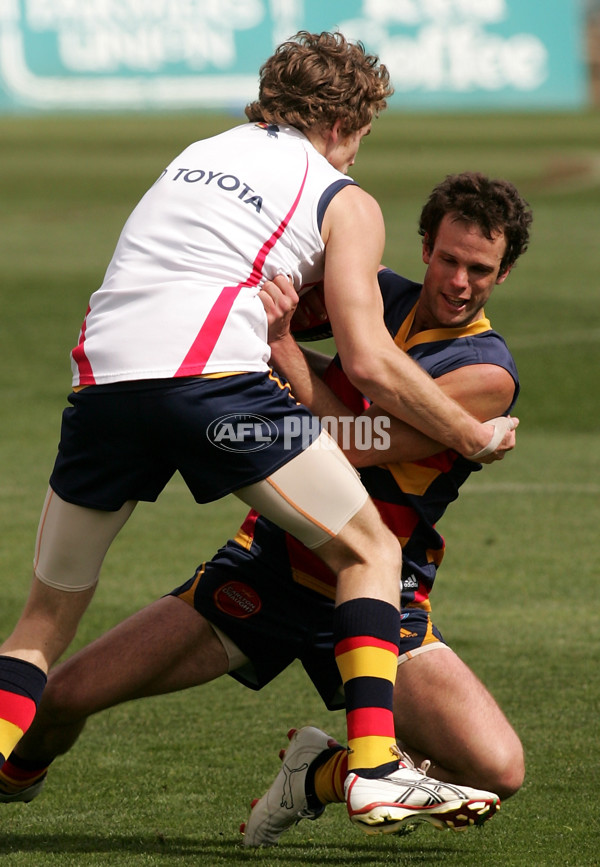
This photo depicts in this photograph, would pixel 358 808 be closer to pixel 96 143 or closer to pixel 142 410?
pixel 142 410

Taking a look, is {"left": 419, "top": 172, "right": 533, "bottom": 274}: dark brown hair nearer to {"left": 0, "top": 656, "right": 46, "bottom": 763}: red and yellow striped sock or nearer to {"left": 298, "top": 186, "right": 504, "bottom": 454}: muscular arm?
{"left": 298, "top": 186, "right": 504, "bottom": 454}: muscular arm

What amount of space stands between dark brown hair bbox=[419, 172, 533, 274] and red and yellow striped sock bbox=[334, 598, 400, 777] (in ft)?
3.90

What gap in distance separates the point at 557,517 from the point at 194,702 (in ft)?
11.2

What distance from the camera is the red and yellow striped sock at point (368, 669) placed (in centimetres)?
380

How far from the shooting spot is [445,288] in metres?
4.34

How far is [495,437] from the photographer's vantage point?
4188mm

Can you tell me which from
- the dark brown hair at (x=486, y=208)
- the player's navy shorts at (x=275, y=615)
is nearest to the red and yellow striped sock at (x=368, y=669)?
the player's navy shorts at (x=275, y=615)

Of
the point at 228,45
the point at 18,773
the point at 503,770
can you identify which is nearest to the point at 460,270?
the point at 503,770

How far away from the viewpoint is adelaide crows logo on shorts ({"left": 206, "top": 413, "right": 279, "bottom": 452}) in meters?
3.80

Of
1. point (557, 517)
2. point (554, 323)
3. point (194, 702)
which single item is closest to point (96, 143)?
point (554, 323)

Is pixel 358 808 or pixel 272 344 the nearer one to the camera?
pixel 358 808

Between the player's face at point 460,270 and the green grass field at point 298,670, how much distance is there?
1543 millimetres

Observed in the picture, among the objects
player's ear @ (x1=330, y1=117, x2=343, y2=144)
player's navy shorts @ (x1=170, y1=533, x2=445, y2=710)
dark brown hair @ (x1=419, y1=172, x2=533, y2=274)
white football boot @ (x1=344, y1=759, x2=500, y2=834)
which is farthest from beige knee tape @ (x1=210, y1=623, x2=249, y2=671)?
player's ear @ (x1=330, y1=117, x2=343, y2=144)

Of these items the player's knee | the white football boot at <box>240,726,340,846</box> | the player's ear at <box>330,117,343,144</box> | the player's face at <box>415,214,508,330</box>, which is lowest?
the white football boot at <box>240,726,340,846</box>
